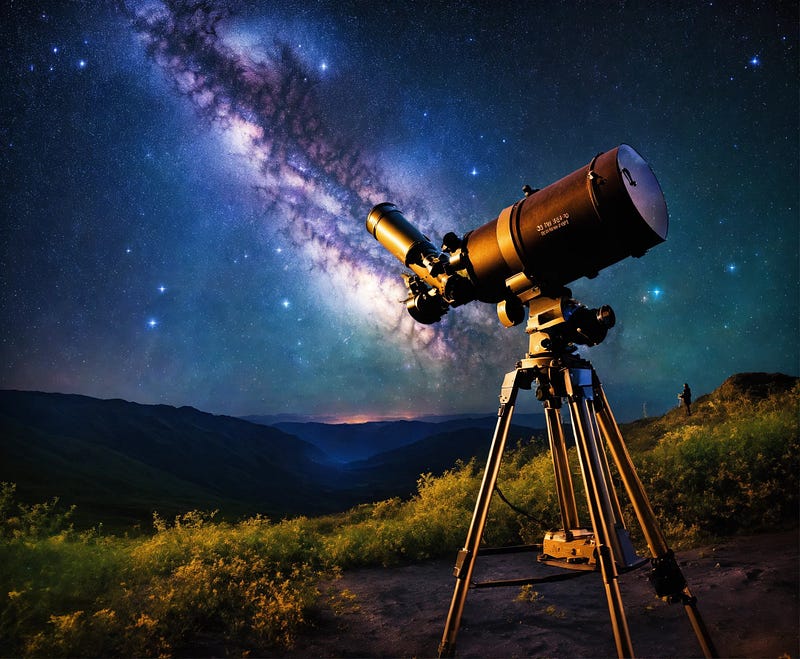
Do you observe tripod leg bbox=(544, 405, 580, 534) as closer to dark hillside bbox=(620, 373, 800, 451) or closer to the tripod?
the tripod

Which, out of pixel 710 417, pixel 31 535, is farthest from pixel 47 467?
pixel 710 417

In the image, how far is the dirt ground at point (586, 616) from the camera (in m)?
3.64

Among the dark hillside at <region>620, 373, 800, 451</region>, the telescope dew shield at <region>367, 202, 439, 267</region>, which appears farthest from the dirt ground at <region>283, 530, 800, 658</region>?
the dark hillside at <region>620, 373, 800, 451</region>

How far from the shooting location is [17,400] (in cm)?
5438

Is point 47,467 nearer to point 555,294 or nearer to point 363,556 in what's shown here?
point 363,556

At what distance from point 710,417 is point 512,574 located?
31.5ft

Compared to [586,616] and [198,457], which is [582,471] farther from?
[198,457]

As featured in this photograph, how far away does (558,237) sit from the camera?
3.03 m

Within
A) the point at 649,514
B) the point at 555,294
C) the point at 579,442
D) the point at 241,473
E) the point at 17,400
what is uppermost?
the point at 17,400

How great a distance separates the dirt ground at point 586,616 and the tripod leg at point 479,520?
4.74 ft

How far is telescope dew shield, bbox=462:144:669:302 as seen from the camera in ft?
9.22

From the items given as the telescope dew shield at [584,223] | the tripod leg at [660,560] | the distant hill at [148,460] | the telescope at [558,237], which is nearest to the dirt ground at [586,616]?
the tripod leg at [660,560]

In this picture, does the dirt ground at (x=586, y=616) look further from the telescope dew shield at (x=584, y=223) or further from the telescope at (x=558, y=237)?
the telescope dew shield at (x=584, y=223)

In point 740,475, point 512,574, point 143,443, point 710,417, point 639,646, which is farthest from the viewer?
point 143,443
